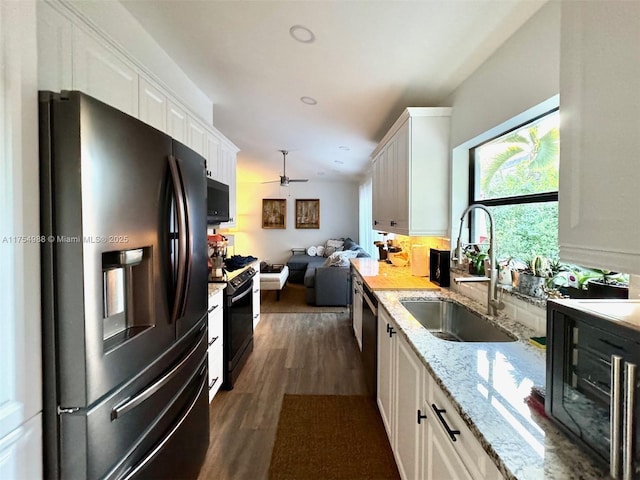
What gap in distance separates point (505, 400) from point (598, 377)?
27 cm

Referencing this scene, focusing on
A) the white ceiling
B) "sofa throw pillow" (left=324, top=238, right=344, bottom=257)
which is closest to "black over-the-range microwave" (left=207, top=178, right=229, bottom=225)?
the white ceiling

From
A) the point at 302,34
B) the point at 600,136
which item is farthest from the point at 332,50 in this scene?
the point at 600,136

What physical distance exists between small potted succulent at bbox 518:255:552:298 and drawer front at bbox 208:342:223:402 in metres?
2.17

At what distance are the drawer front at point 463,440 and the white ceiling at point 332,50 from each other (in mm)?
1825

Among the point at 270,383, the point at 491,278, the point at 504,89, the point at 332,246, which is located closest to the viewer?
the point at 491,278

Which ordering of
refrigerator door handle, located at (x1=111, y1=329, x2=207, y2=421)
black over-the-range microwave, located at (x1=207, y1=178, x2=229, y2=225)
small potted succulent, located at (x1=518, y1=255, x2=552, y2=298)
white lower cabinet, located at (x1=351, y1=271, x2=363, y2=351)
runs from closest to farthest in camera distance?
refrigerator door handle, located at (x1=111, y1=329, x2=207, y2=421), small potted succulent, located at (x1=518, y1=255, x2=552, y2=298), black over-the-range microwave, located at (x1=207, y1=178, x2=229, y2=225), white lower cabinet, located at (x1=351, y1=271, x2=363, y2=351)

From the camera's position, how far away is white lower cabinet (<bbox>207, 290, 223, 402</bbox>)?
7.38 ft

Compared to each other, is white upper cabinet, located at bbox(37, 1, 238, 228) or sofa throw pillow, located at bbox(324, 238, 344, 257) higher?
white upper cabinet, located at bbox(37, 1, 238, 228)

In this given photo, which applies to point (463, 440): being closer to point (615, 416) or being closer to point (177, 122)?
point (615, 416)

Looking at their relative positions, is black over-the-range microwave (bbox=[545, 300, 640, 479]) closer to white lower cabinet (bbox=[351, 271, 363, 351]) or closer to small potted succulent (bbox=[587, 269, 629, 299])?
small potted succulent (bbox=[587, 269, 629, 299])

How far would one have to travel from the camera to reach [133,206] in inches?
42.4

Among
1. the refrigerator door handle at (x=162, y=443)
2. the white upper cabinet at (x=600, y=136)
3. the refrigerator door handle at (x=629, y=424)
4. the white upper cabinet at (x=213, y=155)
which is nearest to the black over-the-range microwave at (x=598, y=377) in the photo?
the refrigerator door handle at (x=629, y=424)

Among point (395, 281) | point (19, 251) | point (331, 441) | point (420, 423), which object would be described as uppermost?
point (19, 251)

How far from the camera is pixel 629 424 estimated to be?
1.83 feet
